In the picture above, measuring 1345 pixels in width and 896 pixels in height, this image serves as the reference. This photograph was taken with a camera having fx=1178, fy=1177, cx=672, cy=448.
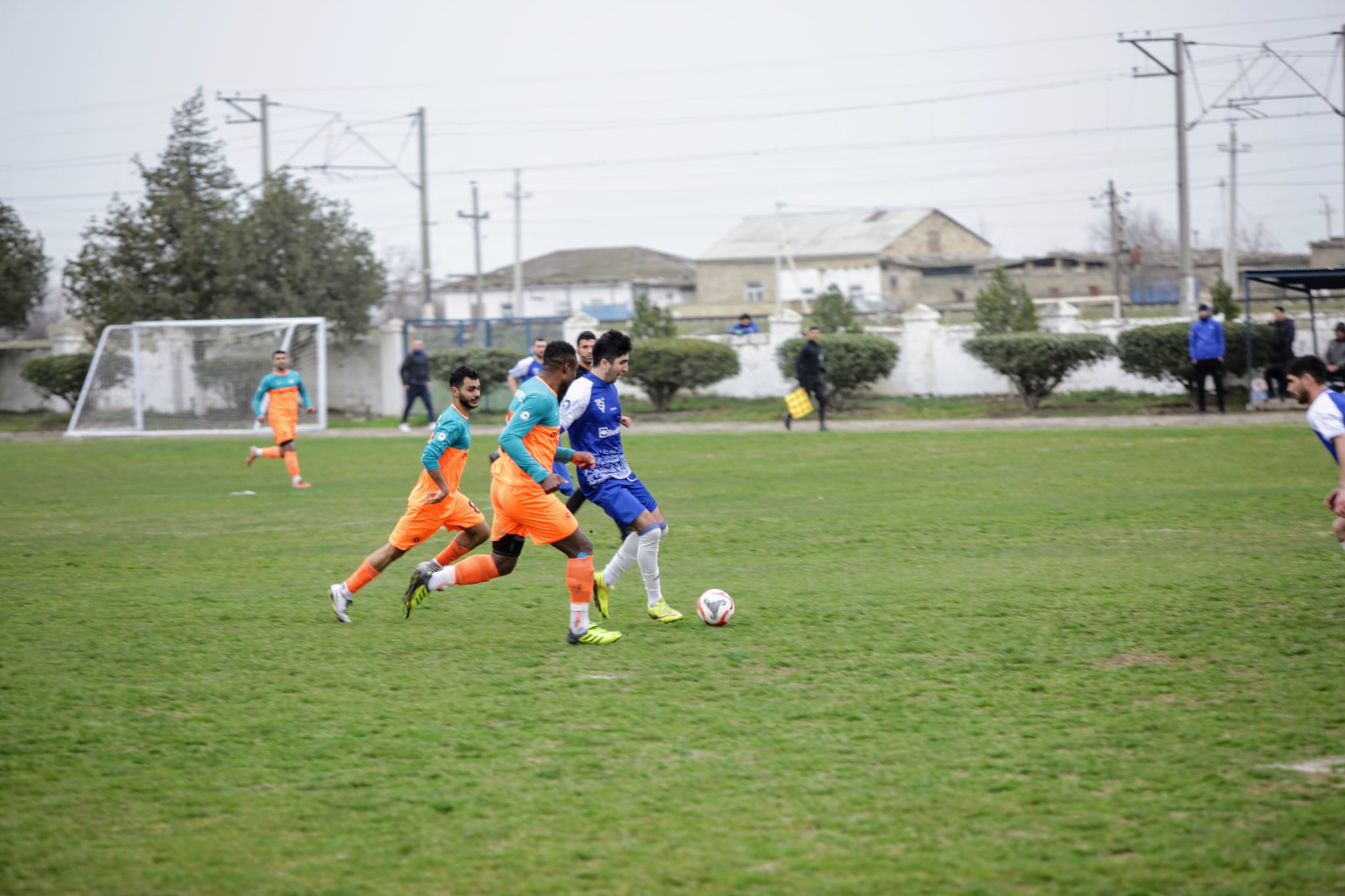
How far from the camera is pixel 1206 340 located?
2262 centimetres

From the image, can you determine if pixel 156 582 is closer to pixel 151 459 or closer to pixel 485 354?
pixel 151 459

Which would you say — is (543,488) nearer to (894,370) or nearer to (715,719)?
(715,719)

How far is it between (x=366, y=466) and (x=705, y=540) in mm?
9776

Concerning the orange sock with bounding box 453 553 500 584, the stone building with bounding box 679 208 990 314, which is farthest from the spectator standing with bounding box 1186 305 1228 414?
the stone building with bounding box 679 208 990 314

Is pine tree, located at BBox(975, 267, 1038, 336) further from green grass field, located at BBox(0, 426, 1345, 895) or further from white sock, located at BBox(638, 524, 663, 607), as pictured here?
white sock, located at BBox(638, 524, 663, 607)

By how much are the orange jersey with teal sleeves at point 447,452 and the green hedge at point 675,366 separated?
20131 millimetres

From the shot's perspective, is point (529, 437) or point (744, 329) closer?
point (529, 437)

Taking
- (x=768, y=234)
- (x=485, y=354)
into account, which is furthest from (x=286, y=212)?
(x=768, y=234)

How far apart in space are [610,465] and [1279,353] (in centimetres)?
1985

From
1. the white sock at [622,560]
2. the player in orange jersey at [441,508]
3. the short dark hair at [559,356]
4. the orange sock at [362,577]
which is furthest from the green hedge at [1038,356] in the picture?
the orange sock at [362,577]

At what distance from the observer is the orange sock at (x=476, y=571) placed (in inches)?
305

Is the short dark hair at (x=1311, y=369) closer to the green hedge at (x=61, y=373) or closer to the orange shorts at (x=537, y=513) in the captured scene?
the orange shorts at (x=537, y=513)

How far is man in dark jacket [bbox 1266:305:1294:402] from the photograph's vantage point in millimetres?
22812

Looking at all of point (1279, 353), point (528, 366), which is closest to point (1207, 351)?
point (1279, 353)
